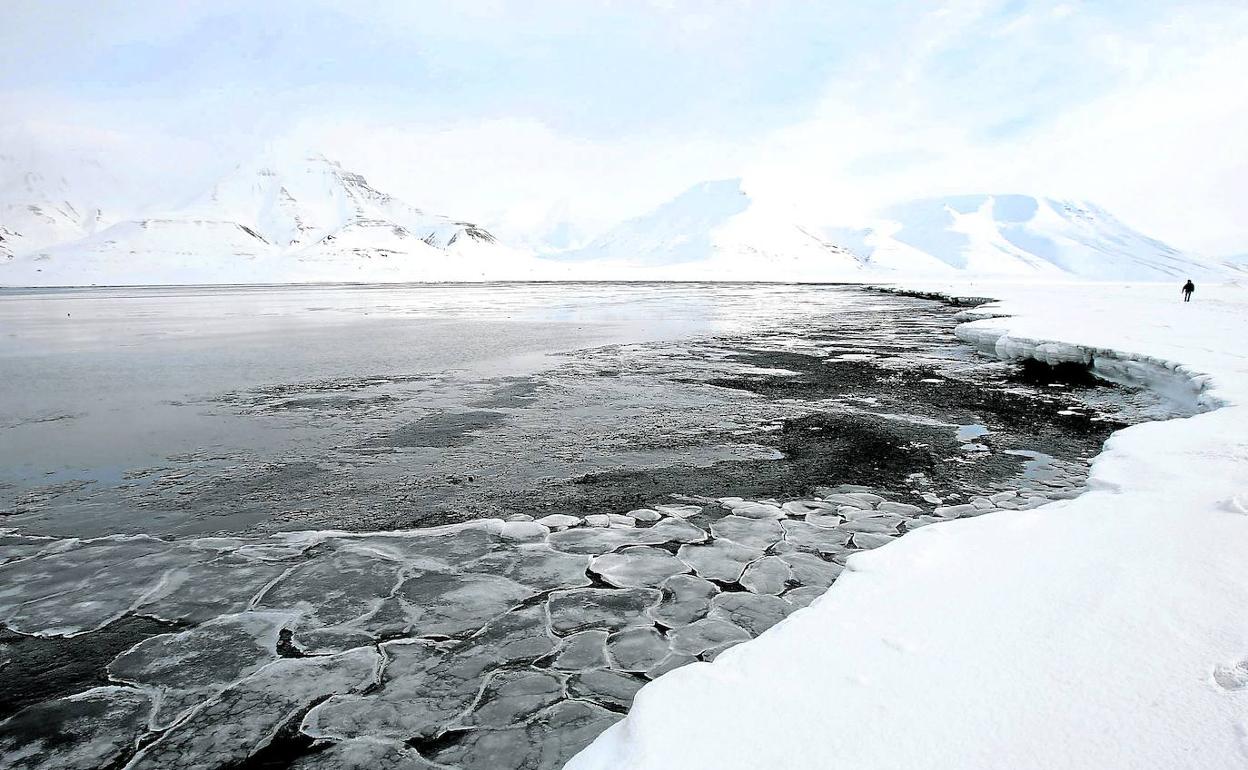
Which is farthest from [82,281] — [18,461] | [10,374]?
[18,461]

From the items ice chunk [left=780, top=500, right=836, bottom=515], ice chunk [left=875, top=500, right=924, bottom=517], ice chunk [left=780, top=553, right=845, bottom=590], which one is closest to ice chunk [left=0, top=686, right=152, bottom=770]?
ice chunk [left=780, top=553, right=845, bottom=590]

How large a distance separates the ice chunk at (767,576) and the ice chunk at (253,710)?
2.02 m

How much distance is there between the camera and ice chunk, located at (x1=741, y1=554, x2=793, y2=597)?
3783 mm

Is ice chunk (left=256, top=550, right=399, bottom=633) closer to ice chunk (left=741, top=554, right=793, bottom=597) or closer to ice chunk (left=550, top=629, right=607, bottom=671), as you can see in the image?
ice chunk (left=550, top=629, right=607, bottom=671)

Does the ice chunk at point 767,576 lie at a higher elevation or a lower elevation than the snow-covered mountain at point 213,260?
lower

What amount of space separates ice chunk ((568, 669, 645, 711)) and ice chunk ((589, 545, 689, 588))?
0.89 m

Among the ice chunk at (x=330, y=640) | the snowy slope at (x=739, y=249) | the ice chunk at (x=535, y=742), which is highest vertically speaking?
the snowy slope at (x=739, y=249)

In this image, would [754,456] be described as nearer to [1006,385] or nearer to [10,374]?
[1006,385]

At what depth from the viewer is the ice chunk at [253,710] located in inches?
98.6

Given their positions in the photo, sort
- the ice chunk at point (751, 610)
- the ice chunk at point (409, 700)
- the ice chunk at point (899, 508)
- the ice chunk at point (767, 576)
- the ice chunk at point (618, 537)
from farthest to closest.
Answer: the ice chunk at point (899, 508)
the ice chunk at point (618, 537)
the ice chunk at point (767, 576)
the ice chunk at point (751, 610)
the ice chunk at point (409, 700)

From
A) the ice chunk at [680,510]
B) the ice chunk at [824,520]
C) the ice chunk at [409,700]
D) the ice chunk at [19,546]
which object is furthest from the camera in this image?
the ice chunk at [680,510]

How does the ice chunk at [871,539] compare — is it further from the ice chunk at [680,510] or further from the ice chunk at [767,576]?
the ice chunk at [680,510]

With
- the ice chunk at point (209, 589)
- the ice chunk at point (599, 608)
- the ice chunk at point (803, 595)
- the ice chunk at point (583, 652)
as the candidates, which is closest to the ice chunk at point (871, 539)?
the ice chunk at point (803, 595)

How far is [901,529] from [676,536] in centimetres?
151
